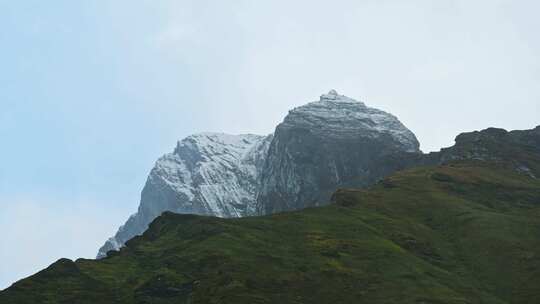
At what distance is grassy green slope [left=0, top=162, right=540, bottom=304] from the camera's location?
136125 millimetres

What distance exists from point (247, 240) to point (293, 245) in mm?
12014

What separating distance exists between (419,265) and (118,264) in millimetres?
72652

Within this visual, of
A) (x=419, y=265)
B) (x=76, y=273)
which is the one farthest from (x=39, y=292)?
(x=419, y=265)

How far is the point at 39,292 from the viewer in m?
145

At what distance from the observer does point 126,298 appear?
14188 cm

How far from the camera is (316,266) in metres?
152

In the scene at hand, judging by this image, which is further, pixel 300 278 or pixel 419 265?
pixel 419 265

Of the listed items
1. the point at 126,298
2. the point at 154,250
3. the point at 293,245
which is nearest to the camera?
the point at 126,298

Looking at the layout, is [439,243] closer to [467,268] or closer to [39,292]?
[467,268]

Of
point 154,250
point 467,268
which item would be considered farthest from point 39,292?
point 467,268

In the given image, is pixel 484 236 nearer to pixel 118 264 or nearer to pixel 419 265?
pixel 419 265

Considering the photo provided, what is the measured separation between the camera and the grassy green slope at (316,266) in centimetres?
13612

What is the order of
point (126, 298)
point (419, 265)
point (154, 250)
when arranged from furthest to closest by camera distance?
point (154, 250) < point (419, 265) < point (126, 298)

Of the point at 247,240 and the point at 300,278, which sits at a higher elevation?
the point at 247,240
